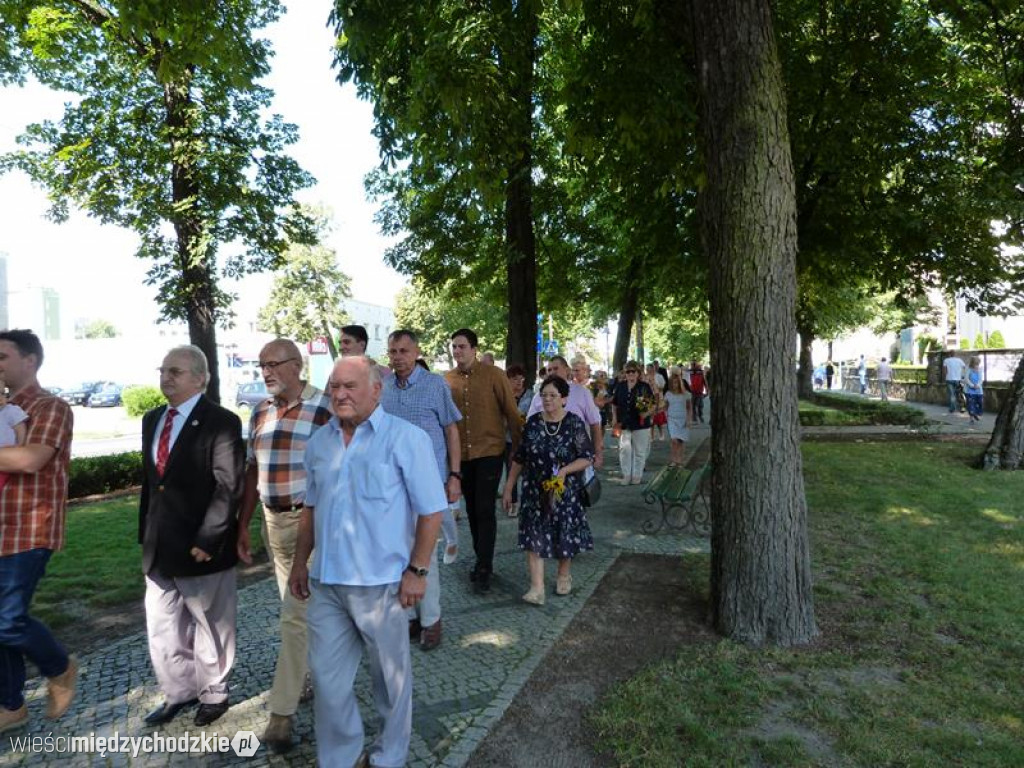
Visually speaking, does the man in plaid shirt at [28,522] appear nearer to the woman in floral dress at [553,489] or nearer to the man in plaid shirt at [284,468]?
the man in plaid shirt at [284,468]

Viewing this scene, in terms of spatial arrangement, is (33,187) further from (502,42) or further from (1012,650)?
(1012,650)

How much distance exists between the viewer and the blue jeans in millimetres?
3375

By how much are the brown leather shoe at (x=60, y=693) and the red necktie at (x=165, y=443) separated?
4.21 feet

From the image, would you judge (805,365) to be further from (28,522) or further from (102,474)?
(28,522)

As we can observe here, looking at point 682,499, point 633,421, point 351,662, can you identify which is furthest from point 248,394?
point 351,662

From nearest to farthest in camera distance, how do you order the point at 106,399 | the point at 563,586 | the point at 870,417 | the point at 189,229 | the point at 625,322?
1. the point at 563,586
2. the point at 189,229
3. the point at 870,417
4. the point at 625,322
5. the point at 106,399

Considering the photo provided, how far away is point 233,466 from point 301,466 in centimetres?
33

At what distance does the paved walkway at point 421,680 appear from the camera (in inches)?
130

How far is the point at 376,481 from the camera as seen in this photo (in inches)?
112

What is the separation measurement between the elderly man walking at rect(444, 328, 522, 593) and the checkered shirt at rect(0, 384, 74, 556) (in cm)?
278

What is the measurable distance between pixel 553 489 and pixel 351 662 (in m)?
2.67

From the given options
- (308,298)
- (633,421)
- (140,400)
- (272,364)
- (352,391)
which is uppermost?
(308,298)

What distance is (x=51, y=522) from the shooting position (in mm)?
3531

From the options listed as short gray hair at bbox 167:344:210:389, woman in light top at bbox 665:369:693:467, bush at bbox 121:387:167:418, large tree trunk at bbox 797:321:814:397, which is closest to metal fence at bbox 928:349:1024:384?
large tree trunk at bbox 797:321:814:397
